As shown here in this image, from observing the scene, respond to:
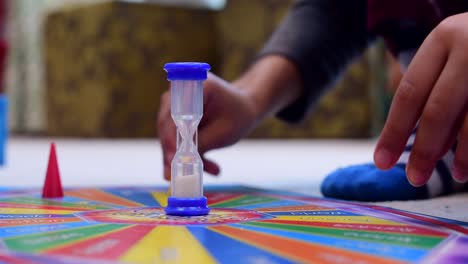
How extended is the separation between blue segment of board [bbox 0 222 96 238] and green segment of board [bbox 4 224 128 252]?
15 millimetres

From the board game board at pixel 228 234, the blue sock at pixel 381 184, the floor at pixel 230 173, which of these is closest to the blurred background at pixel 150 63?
the floor at pixel 230 173

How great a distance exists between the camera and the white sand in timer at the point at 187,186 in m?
0.61

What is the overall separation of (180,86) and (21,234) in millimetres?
198

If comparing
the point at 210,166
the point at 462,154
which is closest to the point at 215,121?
the point at 210,166

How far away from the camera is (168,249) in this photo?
459mm

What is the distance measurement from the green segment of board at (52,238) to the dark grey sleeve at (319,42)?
0.61m

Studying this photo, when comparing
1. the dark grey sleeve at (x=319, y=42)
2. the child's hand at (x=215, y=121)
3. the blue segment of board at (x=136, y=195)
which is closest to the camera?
the blue segment of board at (x=136, y=195)

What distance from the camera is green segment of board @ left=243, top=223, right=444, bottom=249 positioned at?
488mm

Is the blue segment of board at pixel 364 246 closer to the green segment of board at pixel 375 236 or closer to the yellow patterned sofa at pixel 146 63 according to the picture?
the green segment of board at pixel 375 236

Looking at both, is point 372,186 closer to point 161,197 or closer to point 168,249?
point 161,197

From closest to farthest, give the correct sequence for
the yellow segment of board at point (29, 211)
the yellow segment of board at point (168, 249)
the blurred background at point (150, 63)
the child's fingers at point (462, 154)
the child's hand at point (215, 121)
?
the yellow segment of board at point (168, 249), the child's fingers at point (462, 154), the yellow segment of board at point (29, 211), the child's hand at point (215, 121), the blurred background at point (150, 63)

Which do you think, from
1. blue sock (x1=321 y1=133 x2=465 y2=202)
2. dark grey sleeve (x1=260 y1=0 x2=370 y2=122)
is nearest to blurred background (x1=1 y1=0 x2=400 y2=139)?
dark grey sleeve (x1=260 y1=0 x2=370 y2=122)

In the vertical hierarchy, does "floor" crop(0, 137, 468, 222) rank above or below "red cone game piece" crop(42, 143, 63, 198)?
above

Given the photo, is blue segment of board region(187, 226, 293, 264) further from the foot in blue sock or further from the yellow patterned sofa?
the yellow patterned sofa
